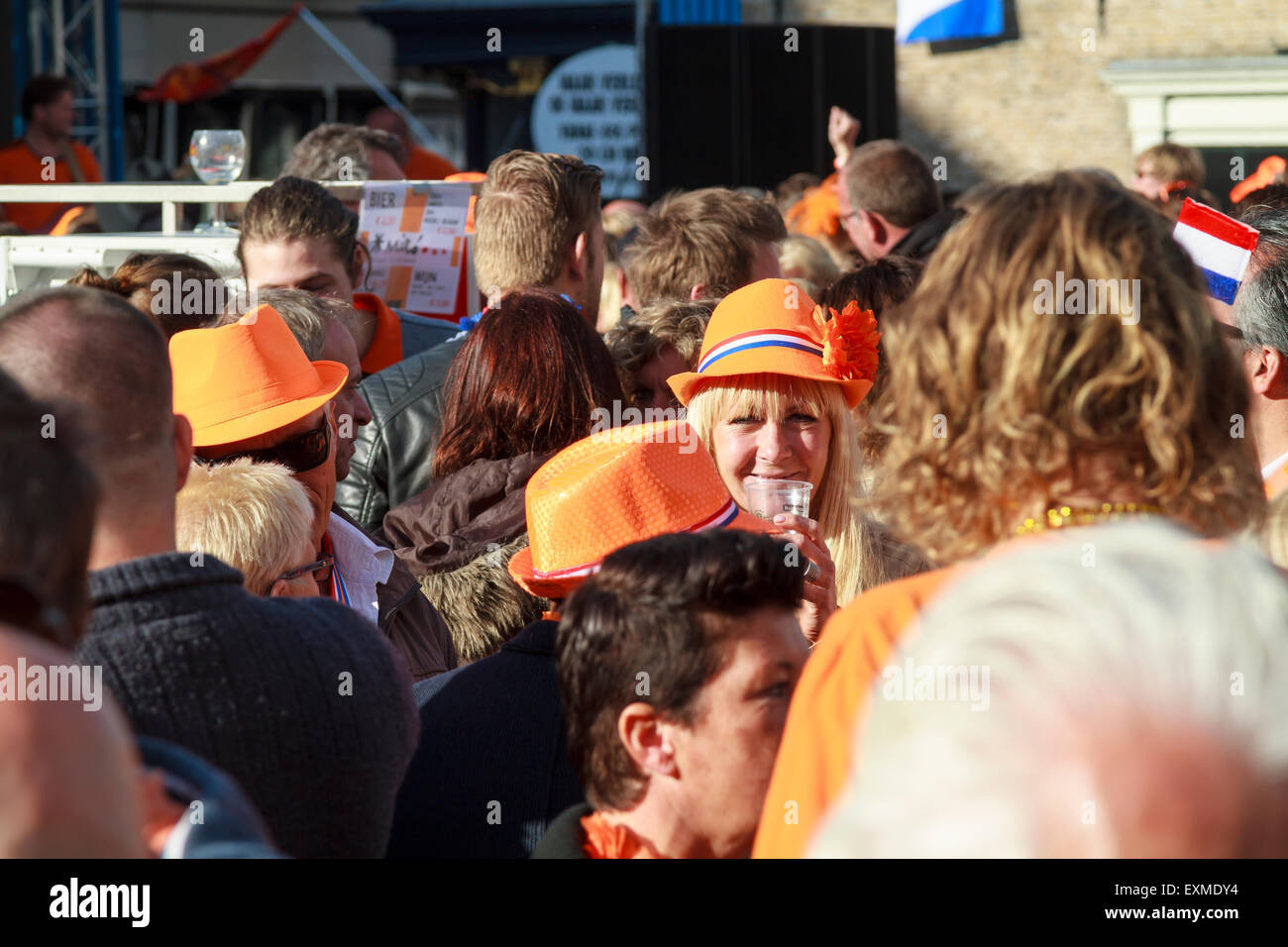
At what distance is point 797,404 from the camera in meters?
3.32

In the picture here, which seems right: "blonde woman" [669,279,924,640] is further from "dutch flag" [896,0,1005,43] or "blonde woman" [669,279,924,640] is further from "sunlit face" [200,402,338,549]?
"dutch flag" [896,0,1005,43]

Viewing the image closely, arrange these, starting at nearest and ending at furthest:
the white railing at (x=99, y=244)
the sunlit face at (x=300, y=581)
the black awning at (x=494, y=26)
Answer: the sunlit face at (x=300, y=581), the white railing at (x=99, y=244), the black awning at (x=494, y=26)

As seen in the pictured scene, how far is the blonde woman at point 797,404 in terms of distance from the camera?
10.6 ft

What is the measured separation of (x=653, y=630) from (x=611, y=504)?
Answer: 1.89 feet

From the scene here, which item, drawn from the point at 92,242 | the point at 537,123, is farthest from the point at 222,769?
the point at 537,123

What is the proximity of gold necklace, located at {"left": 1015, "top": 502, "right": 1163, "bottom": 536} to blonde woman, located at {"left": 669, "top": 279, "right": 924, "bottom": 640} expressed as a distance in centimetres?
169

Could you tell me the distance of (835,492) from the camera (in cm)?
326

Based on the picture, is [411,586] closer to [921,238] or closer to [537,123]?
[921,238]

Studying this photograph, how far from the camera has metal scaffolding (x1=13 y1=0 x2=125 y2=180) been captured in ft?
39.5

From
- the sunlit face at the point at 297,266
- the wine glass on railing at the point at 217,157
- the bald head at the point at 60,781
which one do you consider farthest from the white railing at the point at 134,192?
the bald head at the point at 60,781

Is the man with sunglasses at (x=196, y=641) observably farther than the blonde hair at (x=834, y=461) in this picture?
No

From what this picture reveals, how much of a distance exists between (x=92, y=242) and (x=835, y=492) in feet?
9.31

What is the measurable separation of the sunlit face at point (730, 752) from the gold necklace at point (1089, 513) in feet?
1.64

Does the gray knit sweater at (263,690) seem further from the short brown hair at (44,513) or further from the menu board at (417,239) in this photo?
the menu board at (417,239)
